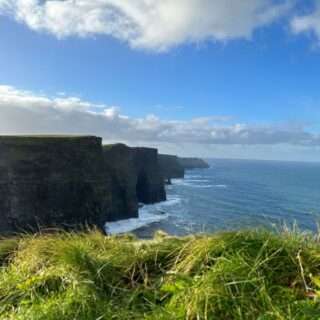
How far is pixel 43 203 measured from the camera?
4025 cm

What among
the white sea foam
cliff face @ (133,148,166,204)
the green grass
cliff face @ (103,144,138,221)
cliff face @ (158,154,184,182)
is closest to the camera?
the green grass

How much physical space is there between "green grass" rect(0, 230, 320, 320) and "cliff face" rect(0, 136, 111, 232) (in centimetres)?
3487

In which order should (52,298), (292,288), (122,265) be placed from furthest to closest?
(122,265)
(52,298)
(292,288)

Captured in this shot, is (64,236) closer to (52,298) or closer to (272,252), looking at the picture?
(52,298)

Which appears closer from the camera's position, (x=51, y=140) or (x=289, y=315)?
(x=289, y=315)

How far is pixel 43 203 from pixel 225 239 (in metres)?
38.2

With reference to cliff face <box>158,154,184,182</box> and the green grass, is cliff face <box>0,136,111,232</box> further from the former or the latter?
cliff face <box>158,154,184,182</box>

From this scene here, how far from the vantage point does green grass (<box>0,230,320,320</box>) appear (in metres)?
3.28

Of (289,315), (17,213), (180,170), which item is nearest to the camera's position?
(289,315)

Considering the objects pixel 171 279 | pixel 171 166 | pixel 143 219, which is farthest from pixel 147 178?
pixel 171 279

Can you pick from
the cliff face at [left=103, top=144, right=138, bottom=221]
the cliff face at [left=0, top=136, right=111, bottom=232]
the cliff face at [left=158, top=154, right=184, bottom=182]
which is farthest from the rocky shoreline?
the cliff face at [left=158, top=154, right=184, bottom=182]

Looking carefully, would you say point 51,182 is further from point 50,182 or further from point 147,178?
point 147,178

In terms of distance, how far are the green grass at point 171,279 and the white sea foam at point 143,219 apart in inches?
1636

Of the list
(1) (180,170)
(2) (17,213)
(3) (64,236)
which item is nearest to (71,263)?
(3) (64,236)
